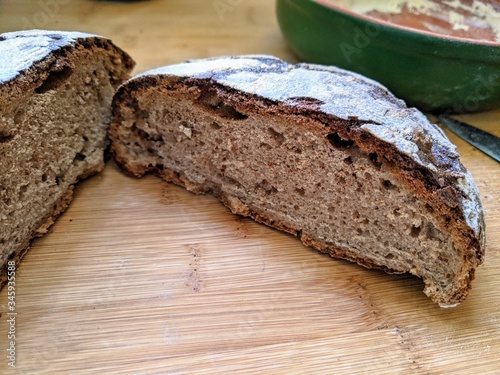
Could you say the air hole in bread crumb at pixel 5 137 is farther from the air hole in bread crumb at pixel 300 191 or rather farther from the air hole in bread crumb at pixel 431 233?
the air hole in bread crumb at pixel 431 233

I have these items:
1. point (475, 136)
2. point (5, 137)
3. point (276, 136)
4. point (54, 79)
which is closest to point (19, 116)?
point (5, 137)

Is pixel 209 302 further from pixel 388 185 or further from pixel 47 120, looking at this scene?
pixel 47 120

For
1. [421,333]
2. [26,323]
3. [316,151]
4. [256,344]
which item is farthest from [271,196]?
[26,323]

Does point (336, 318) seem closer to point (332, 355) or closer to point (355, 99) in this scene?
point (332, 355)

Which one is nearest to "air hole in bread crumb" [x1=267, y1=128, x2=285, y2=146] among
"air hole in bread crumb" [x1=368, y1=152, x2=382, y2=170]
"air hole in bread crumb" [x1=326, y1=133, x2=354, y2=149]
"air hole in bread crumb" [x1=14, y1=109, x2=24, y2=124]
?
"air hole in bread crumb" [x1=326, y1=133, x2=354, y2=149]

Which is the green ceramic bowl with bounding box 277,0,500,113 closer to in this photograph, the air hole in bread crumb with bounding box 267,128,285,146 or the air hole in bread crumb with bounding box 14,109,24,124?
the air hole in bread crumb with bounding box 267,128,285,146

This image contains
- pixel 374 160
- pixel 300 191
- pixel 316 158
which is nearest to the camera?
pixel 374 160

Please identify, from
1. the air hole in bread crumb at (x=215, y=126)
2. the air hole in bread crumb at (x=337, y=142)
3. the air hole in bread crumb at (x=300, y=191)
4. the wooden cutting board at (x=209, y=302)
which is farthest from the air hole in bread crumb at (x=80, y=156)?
the air hole in bread crumb at (x=337, y=142)
